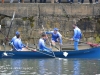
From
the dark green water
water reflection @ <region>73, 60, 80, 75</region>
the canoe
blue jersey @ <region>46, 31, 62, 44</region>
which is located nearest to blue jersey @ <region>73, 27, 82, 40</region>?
blue jersey @ <region>46, 31, 62, 44</region>

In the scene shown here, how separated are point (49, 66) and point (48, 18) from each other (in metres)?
11.0

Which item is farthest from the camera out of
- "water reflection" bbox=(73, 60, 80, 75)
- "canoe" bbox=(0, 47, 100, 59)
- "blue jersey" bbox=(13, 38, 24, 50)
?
"blue jersey" bbox=(13, 38, 24, 50)

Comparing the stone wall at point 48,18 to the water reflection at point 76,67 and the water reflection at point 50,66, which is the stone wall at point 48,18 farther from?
the water reflection at point 76,67

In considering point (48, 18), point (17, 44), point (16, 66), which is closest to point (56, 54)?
point (17, 44)

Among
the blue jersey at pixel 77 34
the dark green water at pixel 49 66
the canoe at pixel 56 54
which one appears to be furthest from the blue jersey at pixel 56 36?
the dark green water at pixel 49 66

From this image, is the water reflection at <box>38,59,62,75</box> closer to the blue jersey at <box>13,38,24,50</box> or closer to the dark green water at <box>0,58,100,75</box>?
the dark green water at <box>0,58,100,75</box>

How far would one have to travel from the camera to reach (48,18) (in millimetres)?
40906

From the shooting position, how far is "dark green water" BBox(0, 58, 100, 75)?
90.1 feet

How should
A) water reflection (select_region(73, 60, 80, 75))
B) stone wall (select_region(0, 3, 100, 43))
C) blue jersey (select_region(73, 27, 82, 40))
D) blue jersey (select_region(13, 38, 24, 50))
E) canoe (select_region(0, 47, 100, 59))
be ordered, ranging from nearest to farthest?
water reflection (select_region(73, 60, 80, 75))
canoe (select_region(0, 47, 100, 59))
blue jersey (select_region(13, 38, 24, 50))
blue jersey (select_region(73, 27, 82, 40))
stone wall (select_region(0, 3, 100, 43))

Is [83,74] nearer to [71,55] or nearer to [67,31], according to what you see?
[71,55]

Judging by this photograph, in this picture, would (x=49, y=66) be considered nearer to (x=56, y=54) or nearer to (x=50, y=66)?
(x=50, y=66)

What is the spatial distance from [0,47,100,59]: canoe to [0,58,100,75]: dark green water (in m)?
0.53

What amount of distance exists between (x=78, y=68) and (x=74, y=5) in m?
11.9

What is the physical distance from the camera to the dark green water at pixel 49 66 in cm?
2747
